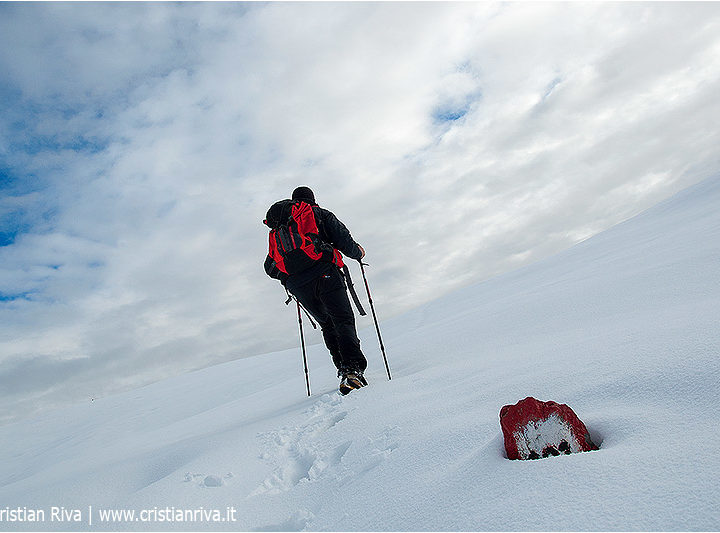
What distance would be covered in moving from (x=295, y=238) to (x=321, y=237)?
0.30 m

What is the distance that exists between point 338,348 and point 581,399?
2.89m

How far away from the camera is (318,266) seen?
4.37 metres

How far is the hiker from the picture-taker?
4.24m

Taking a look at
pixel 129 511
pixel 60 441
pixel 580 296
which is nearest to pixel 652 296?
pixel 580 296

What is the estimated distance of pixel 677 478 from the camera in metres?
1.10

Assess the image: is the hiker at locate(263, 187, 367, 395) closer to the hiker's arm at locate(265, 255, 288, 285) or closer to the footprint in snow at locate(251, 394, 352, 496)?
the hiker's arm at locate(265, 255, 288, 285)

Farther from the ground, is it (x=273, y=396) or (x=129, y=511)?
(x=273, y=396)

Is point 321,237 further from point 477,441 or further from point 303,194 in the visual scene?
point 477,441

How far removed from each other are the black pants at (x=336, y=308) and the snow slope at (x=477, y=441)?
1.26 feet

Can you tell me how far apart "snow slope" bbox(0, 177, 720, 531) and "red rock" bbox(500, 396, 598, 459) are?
0.08 metres

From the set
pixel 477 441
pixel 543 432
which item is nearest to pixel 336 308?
pixel 477 441

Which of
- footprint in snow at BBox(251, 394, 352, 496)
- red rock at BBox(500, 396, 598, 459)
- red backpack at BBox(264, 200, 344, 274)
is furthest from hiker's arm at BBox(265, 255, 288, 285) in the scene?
red rock at BBox(500, 396, 598, 459)

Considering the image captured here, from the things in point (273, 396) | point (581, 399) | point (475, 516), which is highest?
point (273, 396)

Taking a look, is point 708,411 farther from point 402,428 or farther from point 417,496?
point 402,428
